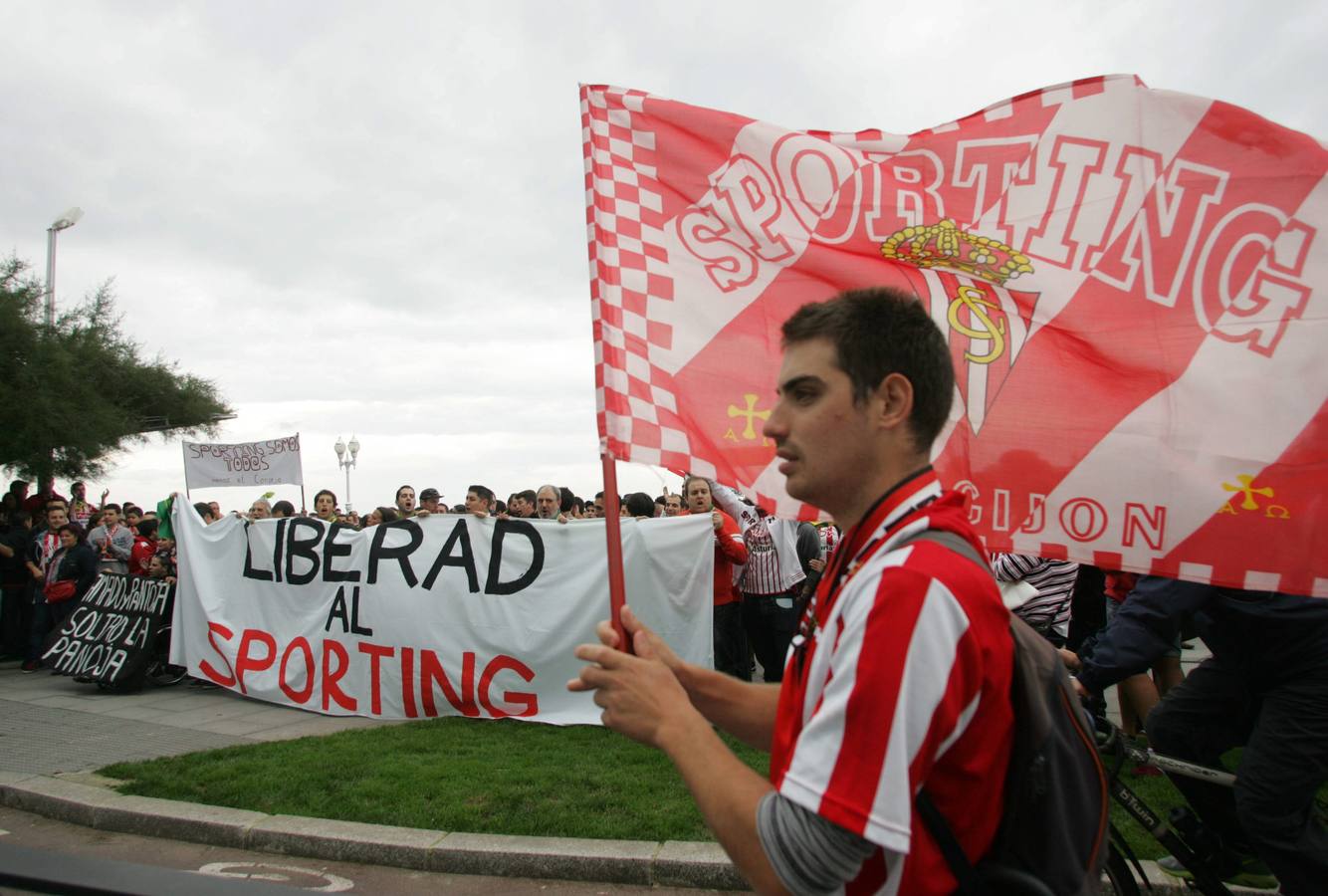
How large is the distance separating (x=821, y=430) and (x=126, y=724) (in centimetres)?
812

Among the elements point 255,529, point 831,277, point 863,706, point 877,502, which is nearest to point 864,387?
point 877,502

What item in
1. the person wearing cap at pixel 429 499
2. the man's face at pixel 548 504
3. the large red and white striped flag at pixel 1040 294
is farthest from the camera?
the person wearing cap at pixel 429 499

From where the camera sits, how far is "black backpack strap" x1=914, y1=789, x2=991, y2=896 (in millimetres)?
1362

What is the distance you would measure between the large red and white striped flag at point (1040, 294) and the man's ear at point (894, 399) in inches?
36.7

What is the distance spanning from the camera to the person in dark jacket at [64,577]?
36.2ft

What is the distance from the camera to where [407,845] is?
473cm

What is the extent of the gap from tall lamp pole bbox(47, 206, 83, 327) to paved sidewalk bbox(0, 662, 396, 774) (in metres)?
13.1

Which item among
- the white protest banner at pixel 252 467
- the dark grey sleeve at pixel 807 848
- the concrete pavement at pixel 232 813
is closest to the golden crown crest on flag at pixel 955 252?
the dark grey sleeve at pixel 807 848

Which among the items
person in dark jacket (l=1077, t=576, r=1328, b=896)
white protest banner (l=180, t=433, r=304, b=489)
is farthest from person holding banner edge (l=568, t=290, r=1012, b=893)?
white protest banner (l=180, t=433, r=304, b=489)

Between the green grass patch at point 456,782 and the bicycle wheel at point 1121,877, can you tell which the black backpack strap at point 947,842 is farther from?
the green grass patch at point 456,782

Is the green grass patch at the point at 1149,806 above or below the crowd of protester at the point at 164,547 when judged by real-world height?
below

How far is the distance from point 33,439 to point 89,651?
1129 cm

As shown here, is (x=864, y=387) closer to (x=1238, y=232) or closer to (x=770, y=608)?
(x=1238, y=232)

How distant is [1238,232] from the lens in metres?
2.62
